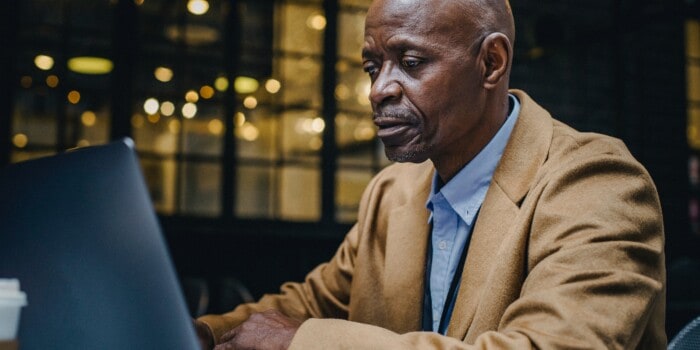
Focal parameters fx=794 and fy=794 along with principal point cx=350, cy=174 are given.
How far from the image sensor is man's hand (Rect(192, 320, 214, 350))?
1352 millimetres

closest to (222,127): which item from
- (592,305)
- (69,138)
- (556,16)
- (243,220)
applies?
(243,220)

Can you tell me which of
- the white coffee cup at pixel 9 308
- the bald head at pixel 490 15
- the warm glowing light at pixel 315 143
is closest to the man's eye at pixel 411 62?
the bald head at pixel 490 15

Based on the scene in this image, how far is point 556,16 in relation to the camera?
6.79m

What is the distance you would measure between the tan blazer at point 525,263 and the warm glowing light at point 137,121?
4.32m

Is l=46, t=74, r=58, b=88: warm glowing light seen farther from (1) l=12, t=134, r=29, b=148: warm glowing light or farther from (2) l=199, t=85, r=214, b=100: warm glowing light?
(2) l=199, t=85, r=214, b=100: warm glowing light

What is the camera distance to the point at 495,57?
142 cm

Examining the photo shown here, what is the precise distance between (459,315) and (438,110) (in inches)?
13.9

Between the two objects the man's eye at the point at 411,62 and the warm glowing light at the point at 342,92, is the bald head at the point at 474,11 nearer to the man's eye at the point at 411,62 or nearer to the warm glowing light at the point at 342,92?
the man's eye at the point at 411,62

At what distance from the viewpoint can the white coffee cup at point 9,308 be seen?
2.65ft

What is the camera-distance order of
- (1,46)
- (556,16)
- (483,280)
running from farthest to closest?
(556,16)
(1,46)
(483,280)

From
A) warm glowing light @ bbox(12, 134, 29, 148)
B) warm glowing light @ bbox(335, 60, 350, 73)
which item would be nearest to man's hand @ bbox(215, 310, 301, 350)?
warm glowing light @ bbox(12, 134, 29, 148)

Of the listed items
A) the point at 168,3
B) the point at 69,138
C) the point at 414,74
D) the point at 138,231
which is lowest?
the point at 69,138

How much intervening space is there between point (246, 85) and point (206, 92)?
32 centimetres

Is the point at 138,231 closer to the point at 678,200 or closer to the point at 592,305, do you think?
the point at 592,305
